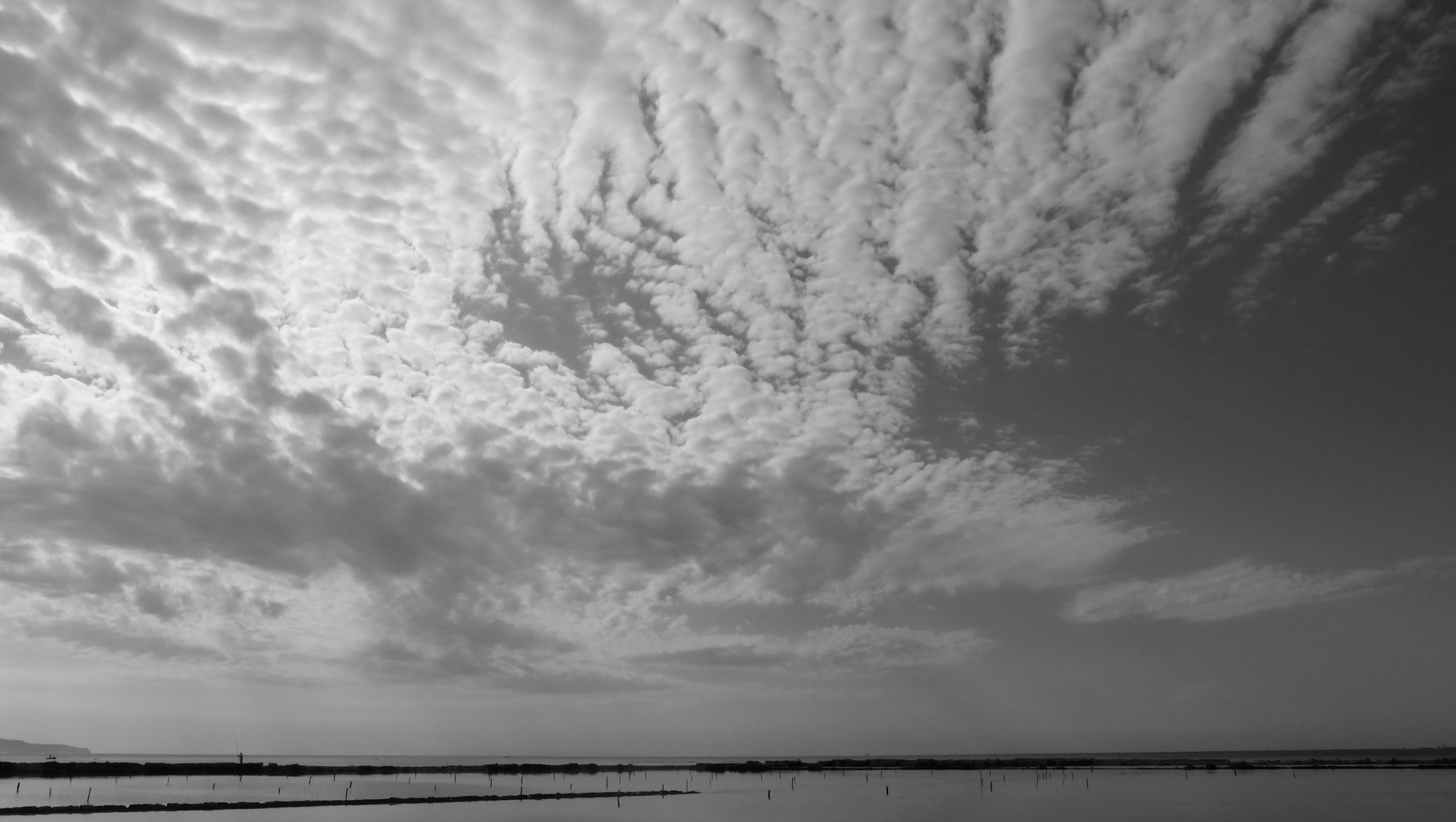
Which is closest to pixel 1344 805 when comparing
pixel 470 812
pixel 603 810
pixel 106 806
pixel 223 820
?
pixel 603 810

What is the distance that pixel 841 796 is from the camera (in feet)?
320

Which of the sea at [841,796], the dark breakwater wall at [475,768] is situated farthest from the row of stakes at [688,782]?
the dark breakwater wall at [475,768]

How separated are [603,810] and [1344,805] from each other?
64667mm

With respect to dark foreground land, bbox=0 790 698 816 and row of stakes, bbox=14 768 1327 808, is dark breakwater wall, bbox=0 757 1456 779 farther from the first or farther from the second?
dark foreground land, bbox=0 790 698 816

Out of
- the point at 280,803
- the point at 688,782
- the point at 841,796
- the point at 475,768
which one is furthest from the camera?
Result: the point at 475,768

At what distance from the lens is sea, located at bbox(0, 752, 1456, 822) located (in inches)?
2763

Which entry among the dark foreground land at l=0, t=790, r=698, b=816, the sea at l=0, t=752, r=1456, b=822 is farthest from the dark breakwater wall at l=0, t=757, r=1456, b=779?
the dark foreground land at l=0, t=790, r=698, b=816

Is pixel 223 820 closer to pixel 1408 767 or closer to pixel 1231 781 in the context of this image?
pixel 1231 781

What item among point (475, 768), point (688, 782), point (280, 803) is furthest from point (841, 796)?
point (475, 768)

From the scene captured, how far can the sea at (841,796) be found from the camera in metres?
70.2

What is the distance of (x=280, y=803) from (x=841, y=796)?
5837 centimetres

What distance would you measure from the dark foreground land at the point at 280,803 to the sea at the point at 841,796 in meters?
2.07

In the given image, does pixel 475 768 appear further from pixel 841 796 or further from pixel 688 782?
pixel 841 796

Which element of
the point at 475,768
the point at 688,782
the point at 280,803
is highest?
the point at 280,803
